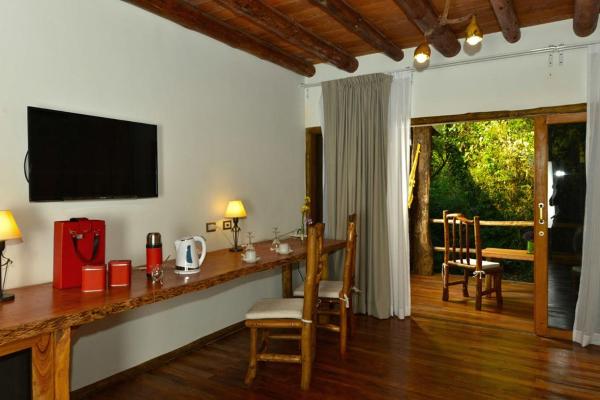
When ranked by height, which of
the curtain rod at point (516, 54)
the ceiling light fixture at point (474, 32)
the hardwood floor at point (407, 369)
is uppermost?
Result: the curtain rod at point (516, 54)

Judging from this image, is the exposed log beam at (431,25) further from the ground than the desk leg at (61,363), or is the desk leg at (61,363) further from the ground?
the exposed log beam at (431,25)

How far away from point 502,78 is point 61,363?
383 cm

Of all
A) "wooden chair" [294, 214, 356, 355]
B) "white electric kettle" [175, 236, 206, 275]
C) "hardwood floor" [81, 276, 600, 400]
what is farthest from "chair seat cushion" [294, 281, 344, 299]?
"white electric kettle" [175, 236, 206, 275]

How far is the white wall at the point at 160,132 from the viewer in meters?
2.34

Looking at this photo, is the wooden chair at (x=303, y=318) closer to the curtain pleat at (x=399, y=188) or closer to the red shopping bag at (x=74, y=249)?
the red shopping bag at (x=74, y=249)

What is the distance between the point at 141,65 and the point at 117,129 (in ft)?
1.66

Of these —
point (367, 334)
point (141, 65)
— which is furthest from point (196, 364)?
point (141, 65)

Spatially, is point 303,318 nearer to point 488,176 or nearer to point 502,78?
point 502,78

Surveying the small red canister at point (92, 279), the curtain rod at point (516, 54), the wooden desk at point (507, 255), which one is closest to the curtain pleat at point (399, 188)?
the curtain rod at point (516, 54)

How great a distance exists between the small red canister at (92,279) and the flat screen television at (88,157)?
1.80 ft

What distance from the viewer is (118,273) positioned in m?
2.27

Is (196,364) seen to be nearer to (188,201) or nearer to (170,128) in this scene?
(188,201)

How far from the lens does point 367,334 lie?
3.73 metres

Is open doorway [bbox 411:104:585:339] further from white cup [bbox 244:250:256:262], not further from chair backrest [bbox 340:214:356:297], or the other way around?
white cup [bbox 244:250:256:262]
